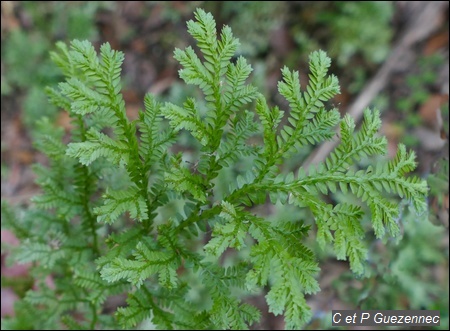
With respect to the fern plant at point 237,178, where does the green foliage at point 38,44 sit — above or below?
above

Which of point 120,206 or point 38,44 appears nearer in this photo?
point 120,206

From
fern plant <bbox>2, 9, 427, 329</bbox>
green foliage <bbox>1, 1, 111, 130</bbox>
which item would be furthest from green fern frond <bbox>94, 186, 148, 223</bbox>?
green foliage <bbox>1, 1, 111, 130</bbox>

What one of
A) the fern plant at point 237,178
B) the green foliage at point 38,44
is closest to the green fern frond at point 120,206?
the fern plant at point 237,178

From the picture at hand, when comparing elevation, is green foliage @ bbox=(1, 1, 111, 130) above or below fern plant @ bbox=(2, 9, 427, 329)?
above

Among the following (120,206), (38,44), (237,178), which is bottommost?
(120,206)

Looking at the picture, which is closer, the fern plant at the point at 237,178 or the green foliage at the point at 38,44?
the fern plant at the point at 237,178

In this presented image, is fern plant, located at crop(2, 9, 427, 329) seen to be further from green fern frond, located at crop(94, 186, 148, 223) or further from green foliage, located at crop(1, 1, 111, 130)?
green foliage, located at crop(1, 1, 111, 130)

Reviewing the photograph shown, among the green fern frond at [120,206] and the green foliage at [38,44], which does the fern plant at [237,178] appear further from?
the green foliage at [38,44]

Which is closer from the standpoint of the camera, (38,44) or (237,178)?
(237,178)

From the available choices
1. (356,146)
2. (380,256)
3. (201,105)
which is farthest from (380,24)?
(356,146)

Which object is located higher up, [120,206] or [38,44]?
[38,44]

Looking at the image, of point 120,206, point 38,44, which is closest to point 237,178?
point 120,206

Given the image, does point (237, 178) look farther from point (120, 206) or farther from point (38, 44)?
point (38, 44)
